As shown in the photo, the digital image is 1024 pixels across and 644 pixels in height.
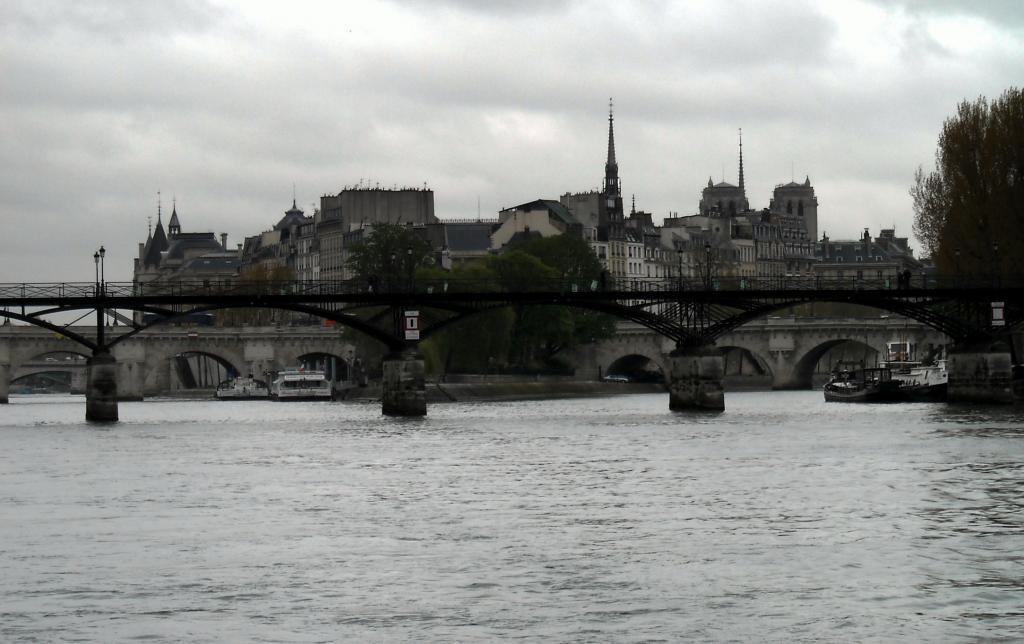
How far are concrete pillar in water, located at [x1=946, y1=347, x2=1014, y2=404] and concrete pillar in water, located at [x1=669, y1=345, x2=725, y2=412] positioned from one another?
1112 cm

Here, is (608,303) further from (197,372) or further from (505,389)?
(197,372)

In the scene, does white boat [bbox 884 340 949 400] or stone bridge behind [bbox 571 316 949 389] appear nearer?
white boat [bbox 884 340 949 400]

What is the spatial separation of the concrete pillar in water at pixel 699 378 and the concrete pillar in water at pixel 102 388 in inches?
951

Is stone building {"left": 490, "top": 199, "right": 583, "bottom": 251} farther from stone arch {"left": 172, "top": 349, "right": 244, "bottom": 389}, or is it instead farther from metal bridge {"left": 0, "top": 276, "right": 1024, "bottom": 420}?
metal bridge {"left": 0, "top": 276, "right": 1024, "bottom": 420}

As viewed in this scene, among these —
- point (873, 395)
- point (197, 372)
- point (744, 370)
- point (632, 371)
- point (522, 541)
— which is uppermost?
point (197, 372)

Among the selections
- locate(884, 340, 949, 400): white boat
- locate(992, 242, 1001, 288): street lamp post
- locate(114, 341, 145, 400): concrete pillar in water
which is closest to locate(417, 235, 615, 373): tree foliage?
locate(884, 340, 949, 400): white boat

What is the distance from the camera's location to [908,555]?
102 ft

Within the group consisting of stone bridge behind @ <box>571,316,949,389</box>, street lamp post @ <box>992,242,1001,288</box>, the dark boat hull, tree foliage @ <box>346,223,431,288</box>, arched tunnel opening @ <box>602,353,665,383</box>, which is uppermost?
tree foliage @ <box>346,223,431,288</box>

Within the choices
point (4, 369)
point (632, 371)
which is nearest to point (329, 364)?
point (632, 371)

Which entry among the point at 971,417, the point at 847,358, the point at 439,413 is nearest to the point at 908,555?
the point at 971,417

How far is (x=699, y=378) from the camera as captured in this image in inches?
3524

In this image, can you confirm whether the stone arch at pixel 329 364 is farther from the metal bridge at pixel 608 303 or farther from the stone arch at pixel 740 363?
the metal bridge at pixel 608 303

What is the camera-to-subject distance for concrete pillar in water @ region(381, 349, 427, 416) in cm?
8469

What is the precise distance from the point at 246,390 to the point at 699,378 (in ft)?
215
